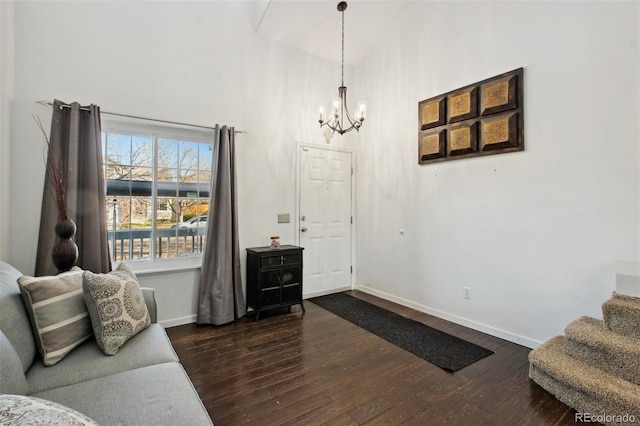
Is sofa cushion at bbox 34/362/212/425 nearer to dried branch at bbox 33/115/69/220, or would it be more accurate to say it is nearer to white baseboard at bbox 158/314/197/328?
dried branch at bbox 33/115/69/220

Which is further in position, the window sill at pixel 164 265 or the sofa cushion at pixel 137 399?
the window sill at pixel 164 265

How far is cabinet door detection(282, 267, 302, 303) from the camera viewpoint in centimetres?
364

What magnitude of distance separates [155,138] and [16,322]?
2.22 metres

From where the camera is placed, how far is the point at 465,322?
3.29 meters

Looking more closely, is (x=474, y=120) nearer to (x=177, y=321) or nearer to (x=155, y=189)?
(x=155, y=189)

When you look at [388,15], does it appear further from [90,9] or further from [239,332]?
[239,332]

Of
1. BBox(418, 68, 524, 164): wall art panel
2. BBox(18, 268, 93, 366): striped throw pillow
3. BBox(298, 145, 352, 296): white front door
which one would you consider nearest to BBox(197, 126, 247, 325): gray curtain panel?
BBox(298, 145, 352, 296): white front door

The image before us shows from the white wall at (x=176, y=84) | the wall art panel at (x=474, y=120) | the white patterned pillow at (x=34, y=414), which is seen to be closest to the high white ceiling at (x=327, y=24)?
the white wall at (x=176, y=84)

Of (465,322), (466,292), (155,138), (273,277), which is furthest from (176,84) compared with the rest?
(465,322)

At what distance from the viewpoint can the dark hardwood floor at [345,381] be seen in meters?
1.88

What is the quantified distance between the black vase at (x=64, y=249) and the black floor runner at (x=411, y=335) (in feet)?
8.72

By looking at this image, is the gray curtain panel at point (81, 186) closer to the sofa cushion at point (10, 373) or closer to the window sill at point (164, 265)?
the window sill at point (164, 265)

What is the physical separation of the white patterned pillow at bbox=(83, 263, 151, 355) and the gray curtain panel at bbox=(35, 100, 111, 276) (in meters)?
1.03

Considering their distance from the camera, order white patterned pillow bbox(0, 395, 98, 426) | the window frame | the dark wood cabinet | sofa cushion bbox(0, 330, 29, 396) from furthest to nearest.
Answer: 1. the dark wood cabinet
2. the window frame
3. sofa cushion bbox(0, 330, 29, 396)
4. white patterned pillow bbox(0, 395, 98, 426)
